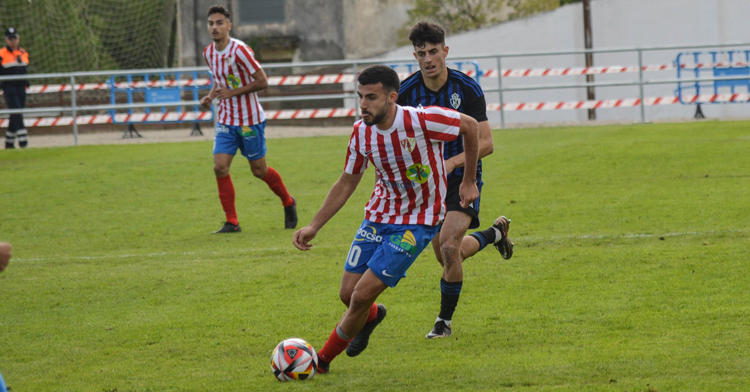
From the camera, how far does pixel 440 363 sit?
16.3 feet

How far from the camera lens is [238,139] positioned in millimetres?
9703

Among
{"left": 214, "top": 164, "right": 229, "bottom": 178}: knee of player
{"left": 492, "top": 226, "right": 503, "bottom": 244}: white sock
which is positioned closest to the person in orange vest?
{"left": 214, "top": 164, "right": 229, "bottom": 178}: knee of player

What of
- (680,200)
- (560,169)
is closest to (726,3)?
(560,169)

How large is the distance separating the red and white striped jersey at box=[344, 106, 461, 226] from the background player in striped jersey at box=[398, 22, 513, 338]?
499mm

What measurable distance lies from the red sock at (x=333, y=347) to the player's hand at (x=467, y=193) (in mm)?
1066

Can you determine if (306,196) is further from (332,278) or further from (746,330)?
(746,330)

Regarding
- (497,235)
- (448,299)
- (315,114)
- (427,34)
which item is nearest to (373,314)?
(448,299)

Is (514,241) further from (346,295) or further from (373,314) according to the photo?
(346,295)

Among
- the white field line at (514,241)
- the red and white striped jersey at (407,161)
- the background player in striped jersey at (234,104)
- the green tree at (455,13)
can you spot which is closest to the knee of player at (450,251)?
the red and white striped jersey at (407,161)

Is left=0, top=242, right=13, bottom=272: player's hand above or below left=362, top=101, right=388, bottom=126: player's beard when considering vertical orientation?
below

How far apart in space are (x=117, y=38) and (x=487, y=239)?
3010cm

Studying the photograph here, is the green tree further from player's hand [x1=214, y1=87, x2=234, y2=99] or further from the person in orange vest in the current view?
player's hand [x1=214, y1=87, x2=234, y2=99]

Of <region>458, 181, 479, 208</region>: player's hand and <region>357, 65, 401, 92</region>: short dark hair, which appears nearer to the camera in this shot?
<region>357, 65, 401, 92</region>: short dark hair

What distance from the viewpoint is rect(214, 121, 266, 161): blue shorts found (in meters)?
9.62
